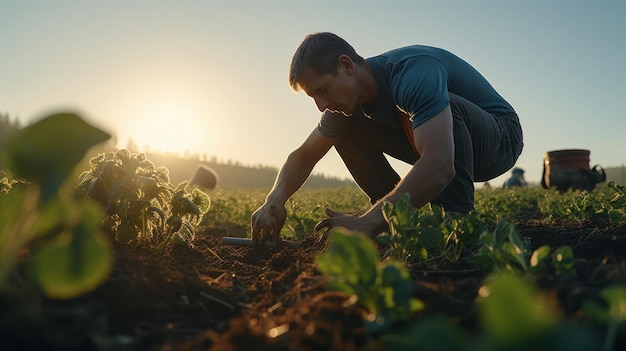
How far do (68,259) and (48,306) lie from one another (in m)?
0.43

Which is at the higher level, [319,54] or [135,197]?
[319,54]

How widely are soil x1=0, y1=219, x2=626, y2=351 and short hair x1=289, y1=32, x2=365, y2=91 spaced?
5.47ft

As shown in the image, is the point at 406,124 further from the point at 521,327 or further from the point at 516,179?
the point at 516,179

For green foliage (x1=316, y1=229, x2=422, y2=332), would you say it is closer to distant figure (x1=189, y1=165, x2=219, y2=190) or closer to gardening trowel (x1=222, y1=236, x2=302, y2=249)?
gardening trowel (x1=222, y1=236, x2=302, y2=249)

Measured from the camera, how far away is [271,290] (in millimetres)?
2186

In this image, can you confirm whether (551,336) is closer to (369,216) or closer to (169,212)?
(369,216)

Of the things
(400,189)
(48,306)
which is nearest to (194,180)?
(400,189)

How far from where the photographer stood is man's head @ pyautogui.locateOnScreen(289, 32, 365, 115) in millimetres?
3775

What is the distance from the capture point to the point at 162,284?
79.2 inches

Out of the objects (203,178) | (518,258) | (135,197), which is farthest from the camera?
(203,178)

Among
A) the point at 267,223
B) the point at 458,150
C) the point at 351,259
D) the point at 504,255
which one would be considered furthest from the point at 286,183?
the point at 351,259

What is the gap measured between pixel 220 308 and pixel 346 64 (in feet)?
8.07

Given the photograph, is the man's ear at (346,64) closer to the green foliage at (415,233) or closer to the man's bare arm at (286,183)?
the man's bare arm at (286,183)

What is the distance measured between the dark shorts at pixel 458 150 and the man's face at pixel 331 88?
0.68 meters
